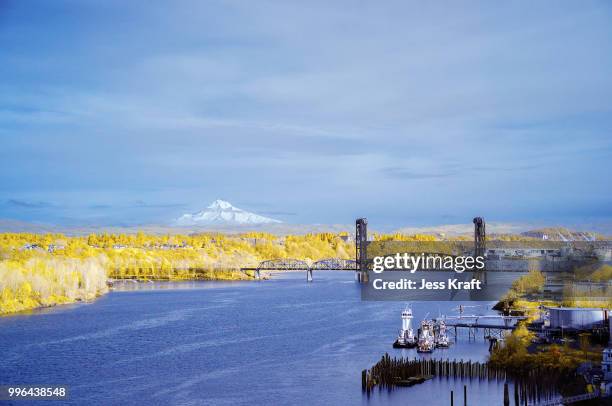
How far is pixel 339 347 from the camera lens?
1550 inches

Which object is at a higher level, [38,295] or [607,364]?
[38,295]

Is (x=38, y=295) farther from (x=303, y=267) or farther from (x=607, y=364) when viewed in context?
(x=303, y=267)

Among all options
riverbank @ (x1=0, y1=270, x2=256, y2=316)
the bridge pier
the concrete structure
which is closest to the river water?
riverbank @ (x1=0, y1=270, x2=256, y2=316)

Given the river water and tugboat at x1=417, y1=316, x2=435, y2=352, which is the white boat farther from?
the river water

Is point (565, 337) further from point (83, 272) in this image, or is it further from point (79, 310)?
point (83, 272)

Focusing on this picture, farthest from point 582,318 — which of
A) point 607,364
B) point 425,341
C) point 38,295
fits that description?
point 38,295

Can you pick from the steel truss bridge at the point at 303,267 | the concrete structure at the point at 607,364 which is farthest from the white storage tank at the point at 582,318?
the steel truss bridge at the point at 303,267

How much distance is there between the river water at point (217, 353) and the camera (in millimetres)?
29031

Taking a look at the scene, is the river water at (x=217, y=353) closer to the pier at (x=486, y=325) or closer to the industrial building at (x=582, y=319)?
the pier at (x=486, y=325)

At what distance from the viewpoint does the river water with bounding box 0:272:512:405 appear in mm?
29031

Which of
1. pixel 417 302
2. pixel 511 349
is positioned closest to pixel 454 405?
pixel 511 349

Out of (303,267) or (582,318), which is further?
(303,267)

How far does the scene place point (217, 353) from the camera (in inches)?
1497

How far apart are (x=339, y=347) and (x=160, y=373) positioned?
9935 millimetres
